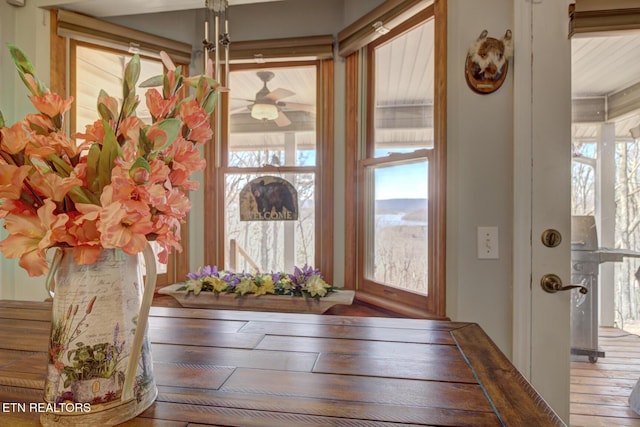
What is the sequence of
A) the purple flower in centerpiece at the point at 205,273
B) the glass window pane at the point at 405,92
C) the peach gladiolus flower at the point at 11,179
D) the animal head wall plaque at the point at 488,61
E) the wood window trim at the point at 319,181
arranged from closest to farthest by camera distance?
the peach gladiolus flower at the point at 11,179
the animal head wall plaque at the point at 488,61
the glass window pane at the point at 405,92
the purple flower in centerpiece at the point at 205,273
the wood window trim at the point at 319,181

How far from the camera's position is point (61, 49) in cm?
198

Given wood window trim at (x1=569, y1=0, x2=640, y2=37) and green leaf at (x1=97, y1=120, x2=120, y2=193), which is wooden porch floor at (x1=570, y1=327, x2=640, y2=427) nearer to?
wood window trim at (x1=569, y1=0, x2=640, y2=37)

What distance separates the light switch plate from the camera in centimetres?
142

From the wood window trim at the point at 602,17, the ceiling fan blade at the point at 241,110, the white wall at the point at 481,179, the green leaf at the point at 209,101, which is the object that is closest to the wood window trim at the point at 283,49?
the ceiling fan blade at the point at 241,110

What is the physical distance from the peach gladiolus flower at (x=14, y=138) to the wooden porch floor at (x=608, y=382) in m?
1.81

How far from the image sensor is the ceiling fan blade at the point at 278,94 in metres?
2.18

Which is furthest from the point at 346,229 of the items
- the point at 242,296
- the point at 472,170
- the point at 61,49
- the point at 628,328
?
the point at 61,49

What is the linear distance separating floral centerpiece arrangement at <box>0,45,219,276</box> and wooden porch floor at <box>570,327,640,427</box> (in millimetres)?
1584

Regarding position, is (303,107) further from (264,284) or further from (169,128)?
(169,128)

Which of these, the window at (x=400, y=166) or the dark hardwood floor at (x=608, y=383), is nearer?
the dark hardwood floor at (x=608, y=383)

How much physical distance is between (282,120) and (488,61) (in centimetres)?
125

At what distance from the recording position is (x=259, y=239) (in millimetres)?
2297

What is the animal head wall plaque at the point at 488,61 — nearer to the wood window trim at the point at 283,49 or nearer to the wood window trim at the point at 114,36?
the wood window trim at the point at 283,49

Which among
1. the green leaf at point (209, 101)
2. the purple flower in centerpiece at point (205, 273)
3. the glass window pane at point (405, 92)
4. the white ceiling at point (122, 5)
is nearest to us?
the green leaf at point (209, 101)
